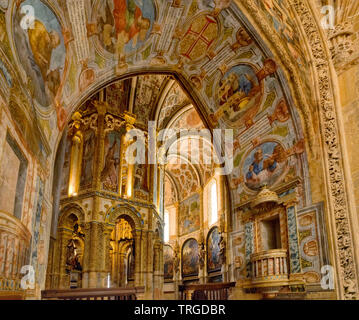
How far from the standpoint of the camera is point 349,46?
7633 mm

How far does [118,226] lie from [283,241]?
11165 millimetres

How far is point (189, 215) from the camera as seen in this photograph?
925 inches

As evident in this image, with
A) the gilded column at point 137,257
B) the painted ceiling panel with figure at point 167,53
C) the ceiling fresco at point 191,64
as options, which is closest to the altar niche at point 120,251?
the gilded column at point 137,257

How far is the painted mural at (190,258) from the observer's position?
71.3ft

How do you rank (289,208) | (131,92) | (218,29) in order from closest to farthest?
(289,208) < (218,29) < (131,92)

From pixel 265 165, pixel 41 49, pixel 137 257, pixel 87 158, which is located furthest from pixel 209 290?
pixel 41 49

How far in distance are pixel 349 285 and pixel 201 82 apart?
279 inches

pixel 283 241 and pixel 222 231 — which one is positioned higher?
pixel 222 231

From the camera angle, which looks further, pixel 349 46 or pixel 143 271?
pixel 143 271

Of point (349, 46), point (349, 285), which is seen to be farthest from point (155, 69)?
point (349, 285)

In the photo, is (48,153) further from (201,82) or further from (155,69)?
(201,82)

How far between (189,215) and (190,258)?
2.76m
